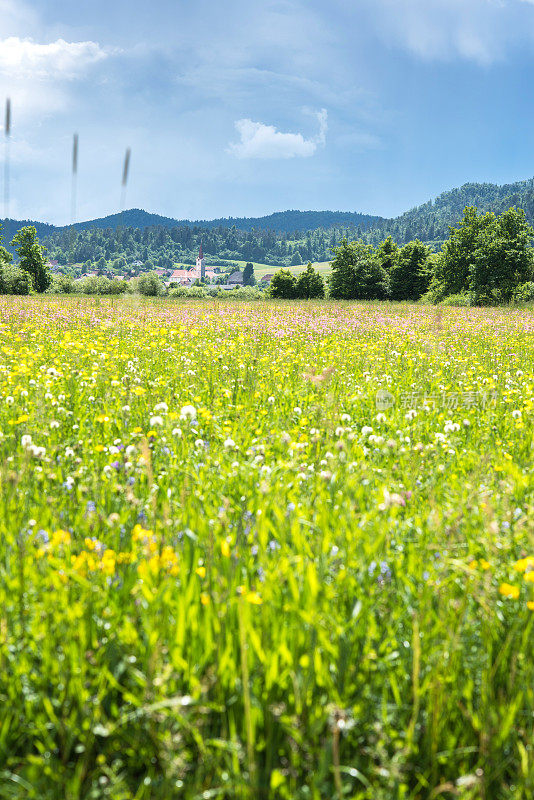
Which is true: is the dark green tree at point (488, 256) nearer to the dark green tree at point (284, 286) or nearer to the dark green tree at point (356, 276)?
the dark green tree at point (356, 276)

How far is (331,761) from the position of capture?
139 cm

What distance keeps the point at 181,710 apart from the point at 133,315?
51.7 ft

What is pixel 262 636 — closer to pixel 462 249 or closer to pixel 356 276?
Answer: pixel 462 249

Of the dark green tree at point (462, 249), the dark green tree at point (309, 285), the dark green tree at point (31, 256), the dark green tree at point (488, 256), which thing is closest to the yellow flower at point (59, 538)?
the dark green tree at point (488, 256)

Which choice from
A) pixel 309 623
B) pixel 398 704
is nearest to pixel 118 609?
pixel 309 623

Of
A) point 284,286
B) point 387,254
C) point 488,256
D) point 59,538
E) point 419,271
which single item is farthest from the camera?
point 387,254

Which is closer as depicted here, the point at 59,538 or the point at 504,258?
the point at 59,538

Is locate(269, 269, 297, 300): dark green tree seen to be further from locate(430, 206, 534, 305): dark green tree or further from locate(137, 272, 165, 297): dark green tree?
locate(430, 206, 534, 305): dark green tree

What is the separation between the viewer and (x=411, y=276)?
64.4 metres

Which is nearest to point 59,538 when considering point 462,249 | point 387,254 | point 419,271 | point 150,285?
point 150,285

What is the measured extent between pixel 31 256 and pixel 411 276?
184ft

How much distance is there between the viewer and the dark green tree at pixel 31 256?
232ft

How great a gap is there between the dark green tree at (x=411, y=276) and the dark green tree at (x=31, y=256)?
5135 centimetres

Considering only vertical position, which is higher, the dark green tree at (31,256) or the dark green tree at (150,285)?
the dark green tree at (31,256)
